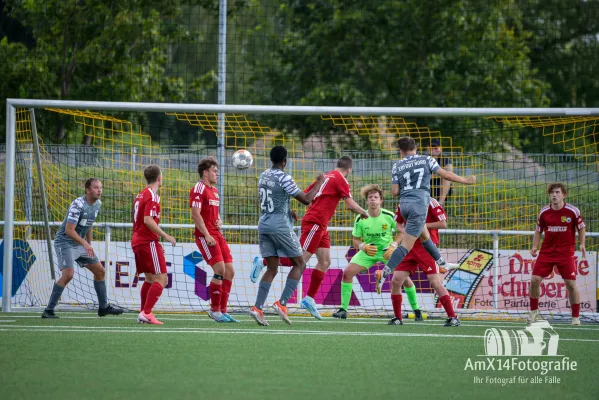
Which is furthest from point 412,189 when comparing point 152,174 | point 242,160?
point 152,174

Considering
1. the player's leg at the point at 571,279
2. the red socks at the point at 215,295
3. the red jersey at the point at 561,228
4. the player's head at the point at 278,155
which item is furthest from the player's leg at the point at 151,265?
the player's leg at the point at 571,279

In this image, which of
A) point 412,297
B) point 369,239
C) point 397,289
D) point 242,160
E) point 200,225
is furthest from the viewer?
point 369,239

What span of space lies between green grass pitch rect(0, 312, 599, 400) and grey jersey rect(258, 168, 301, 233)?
1.15m

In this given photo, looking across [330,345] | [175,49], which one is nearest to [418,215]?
[330,345]

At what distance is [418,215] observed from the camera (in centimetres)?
998

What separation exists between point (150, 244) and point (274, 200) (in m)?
1.53

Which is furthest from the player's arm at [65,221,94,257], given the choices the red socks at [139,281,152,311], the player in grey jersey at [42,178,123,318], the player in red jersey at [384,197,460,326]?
the player in red jersey at [384,197,460,326]

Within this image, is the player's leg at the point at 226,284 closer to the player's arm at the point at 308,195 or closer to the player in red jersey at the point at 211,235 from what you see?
the player in red jersey at the point at 211,235

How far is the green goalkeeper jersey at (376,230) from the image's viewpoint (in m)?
12.0

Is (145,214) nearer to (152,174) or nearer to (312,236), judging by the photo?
(152,174)

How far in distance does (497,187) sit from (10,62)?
13.8 m

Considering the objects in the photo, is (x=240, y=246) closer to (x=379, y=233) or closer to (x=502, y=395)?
(x=379, y=233)

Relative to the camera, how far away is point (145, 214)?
9.65 meters

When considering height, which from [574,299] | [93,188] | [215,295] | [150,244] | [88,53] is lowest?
[574,299]
